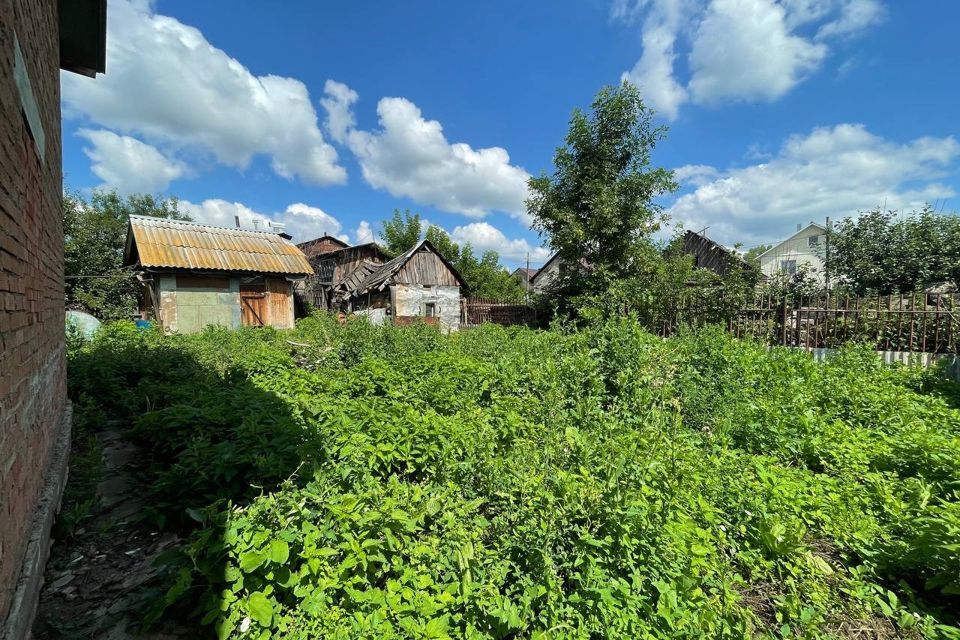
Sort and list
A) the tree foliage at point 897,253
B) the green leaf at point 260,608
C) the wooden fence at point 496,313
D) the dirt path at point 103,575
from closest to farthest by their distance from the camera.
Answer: the green leaf at point 260,608 → the dirt path at point 103,575 → the tree foliage at point 897,253 → the wooden fence at point 496,313

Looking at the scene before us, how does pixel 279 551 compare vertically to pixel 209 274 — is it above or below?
below

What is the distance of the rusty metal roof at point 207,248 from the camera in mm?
13930

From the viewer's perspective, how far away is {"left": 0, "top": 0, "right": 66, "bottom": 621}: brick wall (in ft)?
6.04

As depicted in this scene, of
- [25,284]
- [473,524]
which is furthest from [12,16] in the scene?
[473,524]

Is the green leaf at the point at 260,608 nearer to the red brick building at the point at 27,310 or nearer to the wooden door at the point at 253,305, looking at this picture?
the red brick building at the point at 27,310

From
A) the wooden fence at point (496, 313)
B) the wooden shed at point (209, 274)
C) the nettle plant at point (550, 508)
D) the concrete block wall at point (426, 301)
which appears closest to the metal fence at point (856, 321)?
the nettle plant at point (550, 508)

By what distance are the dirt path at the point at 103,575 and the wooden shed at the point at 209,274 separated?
13.1m

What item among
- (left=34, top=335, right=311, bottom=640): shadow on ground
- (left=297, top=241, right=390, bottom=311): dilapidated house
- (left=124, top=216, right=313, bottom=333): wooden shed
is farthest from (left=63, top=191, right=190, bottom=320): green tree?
(left=34, top=335, right=311, bottom=640): shadow on ground

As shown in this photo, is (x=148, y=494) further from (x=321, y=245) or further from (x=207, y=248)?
(x=321, y=245)

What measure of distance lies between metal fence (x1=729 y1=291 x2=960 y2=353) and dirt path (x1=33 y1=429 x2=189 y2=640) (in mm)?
10462

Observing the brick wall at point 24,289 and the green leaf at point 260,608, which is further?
the brick wall at point 24,289

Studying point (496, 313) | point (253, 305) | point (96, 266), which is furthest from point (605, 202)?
point (96, 266)

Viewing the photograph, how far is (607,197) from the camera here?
14000 mm

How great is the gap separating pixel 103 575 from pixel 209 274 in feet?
48.8
